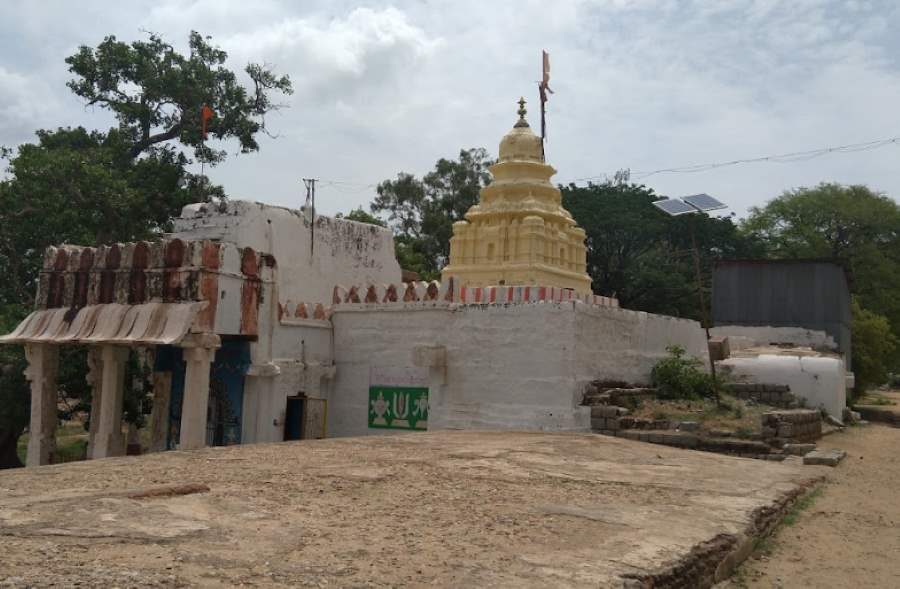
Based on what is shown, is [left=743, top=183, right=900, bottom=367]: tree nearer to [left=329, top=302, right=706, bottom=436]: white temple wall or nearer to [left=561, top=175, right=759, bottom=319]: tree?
[left=561, top=175, right=759, bottom=319]: tree

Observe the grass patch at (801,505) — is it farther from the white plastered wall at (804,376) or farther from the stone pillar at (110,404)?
the stone pillar at (110,404)

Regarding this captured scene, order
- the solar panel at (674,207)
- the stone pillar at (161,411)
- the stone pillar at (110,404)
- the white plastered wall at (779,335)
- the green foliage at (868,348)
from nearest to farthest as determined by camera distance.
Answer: the stone pillar at (110,404) → the stone pillar at (161,411) → the solar panel at (674,207) → the white plastered wall at (779,335) → the green foliage at (868,348)

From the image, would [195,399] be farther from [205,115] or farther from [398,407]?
[205,115]

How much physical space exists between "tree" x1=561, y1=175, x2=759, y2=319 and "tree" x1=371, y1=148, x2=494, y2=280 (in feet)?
14.3

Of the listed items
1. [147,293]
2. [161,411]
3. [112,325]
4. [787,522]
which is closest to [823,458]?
[787,522]

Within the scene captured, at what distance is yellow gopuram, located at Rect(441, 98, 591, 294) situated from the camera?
19.3 meters

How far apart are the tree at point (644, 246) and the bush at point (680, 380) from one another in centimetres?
1801

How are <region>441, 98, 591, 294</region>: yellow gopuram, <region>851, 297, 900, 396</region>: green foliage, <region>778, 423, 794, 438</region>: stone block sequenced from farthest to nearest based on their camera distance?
1. <region>851, 297, 900, 396</region>: green foliage
2. <region>441, 98, 591, 294</region>: yellow gopuram
3. <region>778, 423, 794, 438</region>: stone block

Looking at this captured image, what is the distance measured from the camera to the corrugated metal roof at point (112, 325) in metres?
12.1

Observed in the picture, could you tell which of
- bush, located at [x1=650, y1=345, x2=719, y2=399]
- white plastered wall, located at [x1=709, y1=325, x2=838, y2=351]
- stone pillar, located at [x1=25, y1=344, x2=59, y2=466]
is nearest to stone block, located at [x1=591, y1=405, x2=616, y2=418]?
bush, located at [x1=650, y1=345, x2=719, y2=399]

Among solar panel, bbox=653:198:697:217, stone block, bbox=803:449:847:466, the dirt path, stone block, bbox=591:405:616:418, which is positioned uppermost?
solar panel, bbox=653:198:697:217

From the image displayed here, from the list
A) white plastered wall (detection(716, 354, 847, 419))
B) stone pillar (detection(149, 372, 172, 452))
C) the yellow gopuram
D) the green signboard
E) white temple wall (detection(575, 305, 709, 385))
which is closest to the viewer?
white temple wall (detection(575, 305, 709, 385))

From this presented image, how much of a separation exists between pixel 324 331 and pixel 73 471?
815cm

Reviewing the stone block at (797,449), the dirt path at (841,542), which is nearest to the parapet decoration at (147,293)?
the stone block at (797,449)
